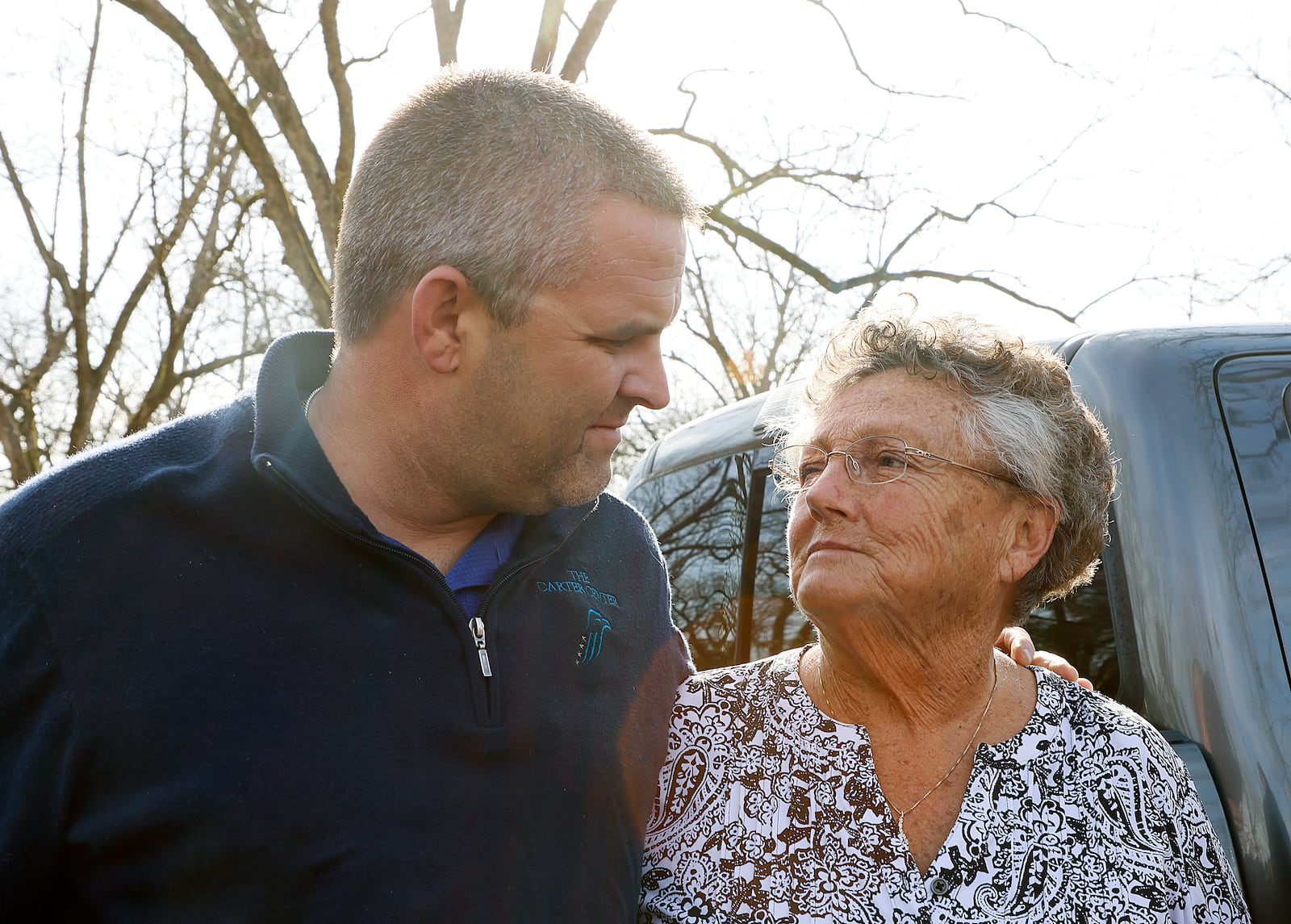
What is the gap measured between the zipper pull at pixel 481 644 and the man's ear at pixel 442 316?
0.43 metres

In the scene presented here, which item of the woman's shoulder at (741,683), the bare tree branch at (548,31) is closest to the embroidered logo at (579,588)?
the woman's shoulder at (741,683)

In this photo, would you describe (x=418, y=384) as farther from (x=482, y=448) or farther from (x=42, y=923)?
(x=42, y=923)

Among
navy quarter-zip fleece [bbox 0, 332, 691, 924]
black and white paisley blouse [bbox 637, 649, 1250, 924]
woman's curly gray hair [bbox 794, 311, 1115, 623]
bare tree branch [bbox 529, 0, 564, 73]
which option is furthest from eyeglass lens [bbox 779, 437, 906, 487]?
bare tree branch [bbox 529, 0, 564, 73]

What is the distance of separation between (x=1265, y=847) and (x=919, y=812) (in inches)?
23.6

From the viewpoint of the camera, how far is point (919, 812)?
213cm

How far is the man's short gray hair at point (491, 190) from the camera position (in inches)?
72.2

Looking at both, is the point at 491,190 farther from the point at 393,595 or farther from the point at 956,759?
the point at 956,759

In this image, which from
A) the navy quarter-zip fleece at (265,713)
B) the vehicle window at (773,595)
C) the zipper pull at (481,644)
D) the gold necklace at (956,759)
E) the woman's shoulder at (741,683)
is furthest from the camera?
the vehicle window at (773,595)

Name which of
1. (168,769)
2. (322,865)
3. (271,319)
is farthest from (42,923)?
(271,319)

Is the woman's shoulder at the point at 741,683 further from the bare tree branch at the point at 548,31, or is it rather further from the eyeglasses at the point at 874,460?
the bare tree branch at the point at 548,31

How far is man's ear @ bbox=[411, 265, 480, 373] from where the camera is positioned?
182 centimetres

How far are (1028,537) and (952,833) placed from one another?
66 cm

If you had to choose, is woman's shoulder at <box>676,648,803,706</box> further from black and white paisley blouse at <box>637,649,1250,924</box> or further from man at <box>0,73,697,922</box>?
man at <box>0,73,697,922</box>

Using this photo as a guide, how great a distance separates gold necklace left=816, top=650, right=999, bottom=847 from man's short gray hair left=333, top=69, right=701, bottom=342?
1.07m
